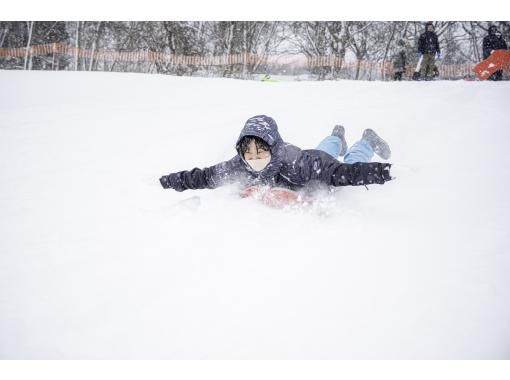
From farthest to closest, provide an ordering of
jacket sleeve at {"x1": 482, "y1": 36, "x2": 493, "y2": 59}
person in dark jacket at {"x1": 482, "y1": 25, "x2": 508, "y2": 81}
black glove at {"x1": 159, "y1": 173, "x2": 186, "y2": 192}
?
jacket sleeve at {"x1": 482, "y1": 36, "x2": 493, "y2": 59} < person in dark jacket at {"x1": 482, "y1": 25, "x2": 508, "y2": 81} < black glove at {"x1": 159, "y1": 173, "x2": 186, "y2": 192}

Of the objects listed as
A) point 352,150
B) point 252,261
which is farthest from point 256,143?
point 352,150

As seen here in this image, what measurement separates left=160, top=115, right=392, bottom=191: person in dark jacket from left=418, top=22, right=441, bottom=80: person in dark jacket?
5398 mm

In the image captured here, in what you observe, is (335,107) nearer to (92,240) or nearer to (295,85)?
(295,85)

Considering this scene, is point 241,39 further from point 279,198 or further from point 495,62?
point 279,198

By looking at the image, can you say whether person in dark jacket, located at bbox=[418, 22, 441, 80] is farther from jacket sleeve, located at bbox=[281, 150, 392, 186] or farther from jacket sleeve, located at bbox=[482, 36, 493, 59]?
jacket sleeve, located at bbox=[281, 150, 392, 186]

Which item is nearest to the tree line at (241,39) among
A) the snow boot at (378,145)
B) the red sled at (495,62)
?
the red sled at (495,62)

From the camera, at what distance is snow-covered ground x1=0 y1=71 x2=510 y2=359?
145 cm

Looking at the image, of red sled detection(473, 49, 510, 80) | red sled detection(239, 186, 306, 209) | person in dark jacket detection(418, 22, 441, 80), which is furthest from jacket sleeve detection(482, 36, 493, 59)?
red sled detection(239, 186, 306, 209)

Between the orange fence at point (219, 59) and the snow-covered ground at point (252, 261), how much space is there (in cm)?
876

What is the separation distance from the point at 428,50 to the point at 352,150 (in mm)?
4868

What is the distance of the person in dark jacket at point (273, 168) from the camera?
204cm

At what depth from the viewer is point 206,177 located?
7.95 ft

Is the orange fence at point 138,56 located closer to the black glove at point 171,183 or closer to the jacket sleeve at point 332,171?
the black glove at point 171,183

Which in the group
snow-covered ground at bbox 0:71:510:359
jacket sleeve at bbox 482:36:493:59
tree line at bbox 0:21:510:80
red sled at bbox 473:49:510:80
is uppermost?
tree line at bbox 0:21:510:80
